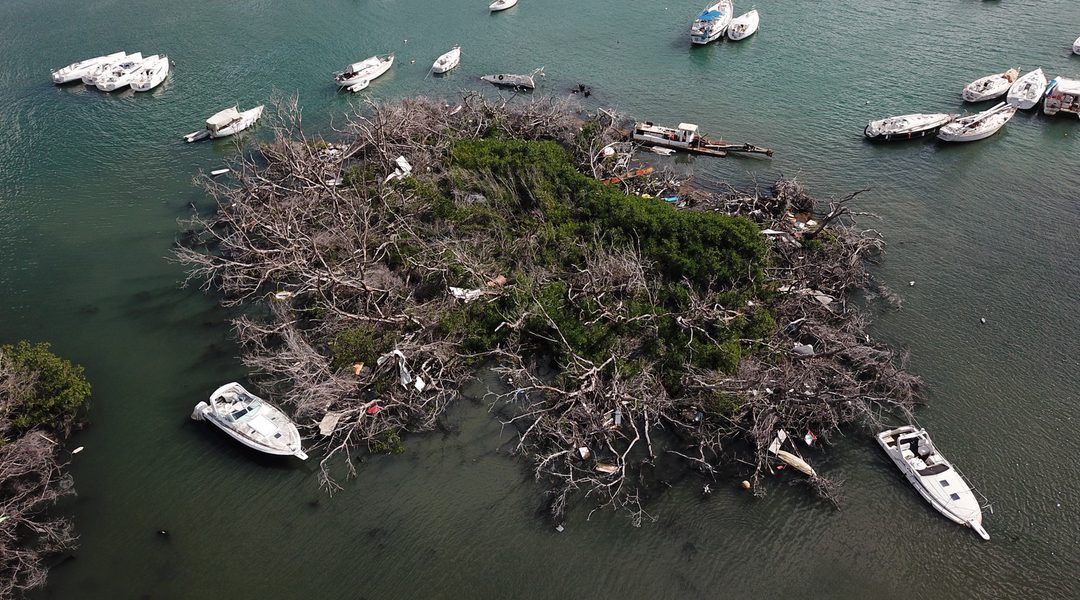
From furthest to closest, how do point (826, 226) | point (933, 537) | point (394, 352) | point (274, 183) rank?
1. point (274, 183)
2. point (826, 226)
3. point (394, 352)
4. point (933, 537)

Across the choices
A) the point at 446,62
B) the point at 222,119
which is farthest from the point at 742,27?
the point at 222,119

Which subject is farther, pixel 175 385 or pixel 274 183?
pixel 274 183

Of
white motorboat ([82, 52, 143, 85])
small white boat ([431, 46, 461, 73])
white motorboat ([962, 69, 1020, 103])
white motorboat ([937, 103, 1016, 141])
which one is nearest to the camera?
white motorboat ([937, 103, 1016, 141])

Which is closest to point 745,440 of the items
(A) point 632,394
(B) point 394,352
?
(A) point 632,394

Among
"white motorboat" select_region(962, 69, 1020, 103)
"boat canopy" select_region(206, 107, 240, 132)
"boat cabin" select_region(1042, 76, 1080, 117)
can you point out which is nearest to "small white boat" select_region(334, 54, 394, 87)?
"boat canopy" select_region(206, 107, 240, 132)

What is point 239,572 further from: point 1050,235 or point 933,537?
point 1050,235

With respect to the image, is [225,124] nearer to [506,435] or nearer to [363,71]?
[363,71]

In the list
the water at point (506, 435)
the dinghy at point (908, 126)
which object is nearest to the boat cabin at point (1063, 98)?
the water at point (506, 435)

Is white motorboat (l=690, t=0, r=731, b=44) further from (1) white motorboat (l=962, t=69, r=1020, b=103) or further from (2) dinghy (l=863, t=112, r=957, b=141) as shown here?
(1) white motorboat (l=962, t=69, r=1020, b=103)
